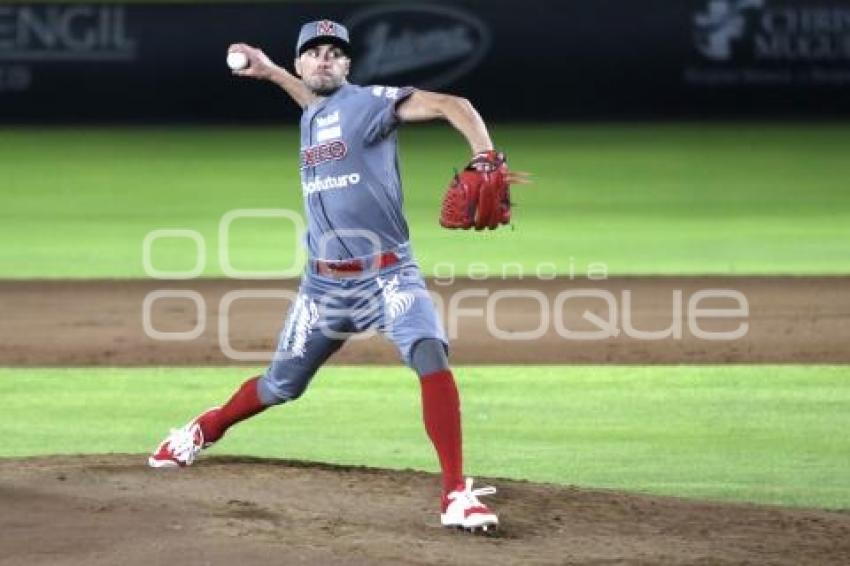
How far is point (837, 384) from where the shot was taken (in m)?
10.8

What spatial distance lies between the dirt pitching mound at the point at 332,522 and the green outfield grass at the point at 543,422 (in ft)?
1.92

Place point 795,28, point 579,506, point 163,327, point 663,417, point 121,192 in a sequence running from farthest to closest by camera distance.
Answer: point 795,28 < point 121,192 < point 163,327 < point 663,417 < point 579,506

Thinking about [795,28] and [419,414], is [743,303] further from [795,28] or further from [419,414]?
[795,28]

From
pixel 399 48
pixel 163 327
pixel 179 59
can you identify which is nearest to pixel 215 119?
pixel 179 59

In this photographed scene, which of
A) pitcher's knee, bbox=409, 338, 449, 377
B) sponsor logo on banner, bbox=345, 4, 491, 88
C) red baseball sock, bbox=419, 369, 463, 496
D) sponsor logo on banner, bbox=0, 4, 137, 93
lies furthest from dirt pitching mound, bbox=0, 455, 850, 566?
sponsor logo on banner, bbox=0, 4, 137, 93

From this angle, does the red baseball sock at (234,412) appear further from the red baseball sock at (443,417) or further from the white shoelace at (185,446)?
the red baseball sock at (443,417)

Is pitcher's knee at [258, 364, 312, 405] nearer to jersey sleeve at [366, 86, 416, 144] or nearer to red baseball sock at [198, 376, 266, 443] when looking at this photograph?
red baseball sock at [198, 376, 266, 443]

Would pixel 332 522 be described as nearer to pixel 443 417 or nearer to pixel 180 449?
pixel 443 417

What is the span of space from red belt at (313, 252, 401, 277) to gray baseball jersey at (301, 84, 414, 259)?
2 cm

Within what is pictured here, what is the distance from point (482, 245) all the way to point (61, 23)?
713cm

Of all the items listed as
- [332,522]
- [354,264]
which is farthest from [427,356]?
[332,522]

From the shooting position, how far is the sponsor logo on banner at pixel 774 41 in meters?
21.7

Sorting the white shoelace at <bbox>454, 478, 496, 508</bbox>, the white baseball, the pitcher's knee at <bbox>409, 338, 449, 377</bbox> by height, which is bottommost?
the white shoelace at <bbox>454, 478, 496, 508</bbox>

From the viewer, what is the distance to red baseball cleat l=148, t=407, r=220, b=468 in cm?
768
